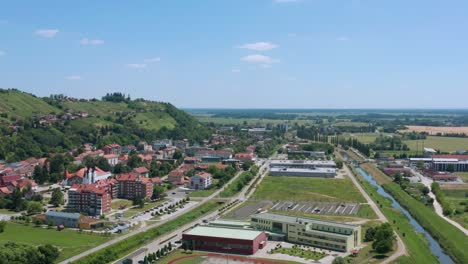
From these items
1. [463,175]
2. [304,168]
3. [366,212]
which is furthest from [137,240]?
[463,175]

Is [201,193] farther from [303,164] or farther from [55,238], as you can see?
[303,164]

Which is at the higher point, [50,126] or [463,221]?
[50,126]

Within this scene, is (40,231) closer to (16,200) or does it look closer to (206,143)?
(16,200)

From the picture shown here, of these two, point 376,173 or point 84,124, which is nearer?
point 376,173

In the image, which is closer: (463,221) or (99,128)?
(463,221)

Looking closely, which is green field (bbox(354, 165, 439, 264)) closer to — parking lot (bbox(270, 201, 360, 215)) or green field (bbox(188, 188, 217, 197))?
parking lot (bbox(270, 201, 360, 215))

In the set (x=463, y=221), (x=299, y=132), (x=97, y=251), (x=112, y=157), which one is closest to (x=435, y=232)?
(x=463, y=221)
